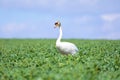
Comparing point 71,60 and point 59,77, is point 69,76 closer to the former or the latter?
point 59,77

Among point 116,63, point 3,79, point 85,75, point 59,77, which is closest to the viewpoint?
point 59,77

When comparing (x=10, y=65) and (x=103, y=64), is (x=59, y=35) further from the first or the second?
(x=103, y=64)

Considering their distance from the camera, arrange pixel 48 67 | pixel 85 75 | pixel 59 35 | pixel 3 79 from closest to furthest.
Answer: pixel 85 75
pixel 3 79
pixel 48 67
pixel 59 35

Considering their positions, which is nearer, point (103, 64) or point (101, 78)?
point (101, 78)

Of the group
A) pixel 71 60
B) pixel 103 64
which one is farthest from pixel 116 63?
pixel 71 60

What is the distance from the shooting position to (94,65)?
12609 mm

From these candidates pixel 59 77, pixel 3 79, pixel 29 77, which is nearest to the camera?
pixel 59 77

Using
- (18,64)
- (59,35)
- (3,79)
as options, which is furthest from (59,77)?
(59,35)

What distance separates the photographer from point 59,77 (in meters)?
8.98

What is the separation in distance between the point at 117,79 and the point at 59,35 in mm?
8278

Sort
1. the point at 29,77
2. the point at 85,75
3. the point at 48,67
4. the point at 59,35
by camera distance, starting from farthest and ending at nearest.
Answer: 1. the point at 59,35
2. the point at 48,67
3. the point at 29,77
4. the point at 85,75

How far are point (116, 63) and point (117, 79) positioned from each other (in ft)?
11.1

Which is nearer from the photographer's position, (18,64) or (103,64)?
(103,64)

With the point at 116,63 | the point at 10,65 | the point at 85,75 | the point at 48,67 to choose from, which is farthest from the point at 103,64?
the point at 85,75
